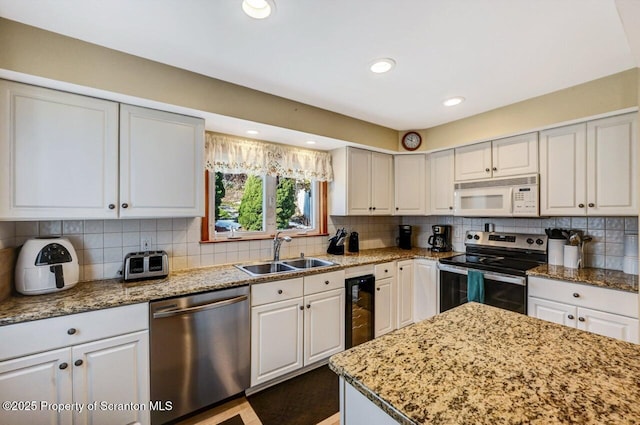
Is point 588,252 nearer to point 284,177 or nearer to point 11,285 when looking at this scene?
point 284,177

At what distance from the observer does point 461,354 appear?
3.06ft

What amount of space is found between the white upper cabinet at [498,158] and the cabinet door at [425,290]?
1.00 meters

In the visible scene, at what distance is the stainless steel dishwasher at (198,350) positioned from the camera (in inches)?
65.4

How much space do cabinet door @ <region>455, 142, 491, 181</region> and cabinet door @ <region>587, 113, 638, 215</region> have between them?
74 centimetres

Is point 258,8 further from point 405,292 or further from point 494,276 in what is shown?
point 405,292

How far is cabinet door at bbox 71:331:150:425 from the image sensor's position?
1.44 m

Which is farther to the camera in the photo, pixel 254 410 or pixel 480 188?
pixel 480 188

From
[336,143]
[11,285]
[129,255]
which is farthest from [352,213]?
[11,285]

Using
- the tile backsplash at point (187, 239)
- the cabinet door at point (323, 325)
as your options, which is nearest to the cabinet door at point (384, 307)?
the cabinet door at point (323, 325)

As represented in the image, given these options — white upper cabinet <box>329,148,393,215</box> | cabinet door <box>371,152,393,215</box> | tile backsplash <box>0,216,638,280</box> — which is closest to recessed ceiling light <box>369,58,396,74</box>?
white upper cabinet <box>329,148,393,215</box>

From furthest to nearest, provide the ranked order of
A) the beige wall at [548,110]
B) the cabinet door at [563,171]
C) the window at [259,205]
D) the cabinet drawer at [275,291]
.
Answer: the window at [259,205] → the cabinet door at [563,171] → the cabinet drawer at [275,291] → the beige wall at [548,110]

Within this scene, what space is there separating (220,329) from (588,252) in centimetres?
302

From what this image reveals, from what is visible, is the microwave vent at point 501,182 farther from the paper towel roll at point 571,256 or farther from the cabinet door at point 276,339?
the cabinet door at point 276,339

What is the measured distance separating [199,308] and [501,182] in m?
2.77
